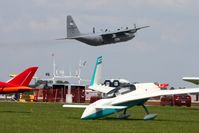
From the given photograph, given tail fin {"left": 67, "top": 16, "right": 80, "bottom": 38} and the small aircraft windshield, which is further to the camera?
tail fin {"left": 67, "top": 16, "right": 80, "bottom": 38}

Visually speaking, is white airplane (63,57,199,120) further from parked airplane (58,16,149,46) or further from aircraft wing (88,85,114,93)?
parked airplane (58,16,149,46)

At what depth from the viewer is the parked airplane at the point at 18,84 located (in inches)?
1550

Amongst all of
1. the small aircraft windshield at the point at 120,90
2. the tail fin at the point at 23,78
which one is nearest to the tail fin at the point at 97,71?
the tail fin at the point at 23,78

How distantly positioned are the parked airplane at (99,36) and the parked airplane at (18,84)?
231ft

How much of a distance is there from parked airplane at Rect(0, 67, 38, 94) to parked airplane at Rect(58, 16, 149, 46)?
70.3m

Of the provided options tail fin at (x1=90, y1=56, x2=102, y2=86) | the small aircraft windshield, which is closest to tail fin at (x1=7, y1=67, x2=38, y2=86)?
tail fin at (x1=90, y1=56, x2=102, y2=86)

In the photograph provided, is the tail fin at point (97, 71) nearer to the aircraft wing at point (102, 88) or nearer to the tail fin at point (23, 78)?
the aircraft wing at point (102, 88)

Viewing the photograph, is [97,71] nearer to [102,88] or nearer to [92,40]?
[102,88]

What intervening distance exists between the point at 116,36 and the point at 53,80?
147 feet

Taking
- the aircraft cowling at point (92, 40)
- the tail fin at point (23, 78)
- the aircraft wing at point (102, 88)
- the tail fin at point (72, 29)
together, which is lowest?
the aircraft wing at point (102, 88)

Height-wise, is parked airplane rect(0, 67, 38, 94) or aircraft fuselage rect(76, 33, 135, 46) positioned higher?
aircraft fuselage rect(76, 33, 135, 46)

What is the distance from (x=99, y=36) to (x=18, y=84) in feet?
250

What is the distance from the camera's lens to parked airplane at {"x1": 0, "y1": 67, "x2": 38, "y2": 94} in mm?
39375

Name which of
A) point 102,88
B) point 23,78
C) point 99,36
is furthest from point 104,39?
point 102,88
